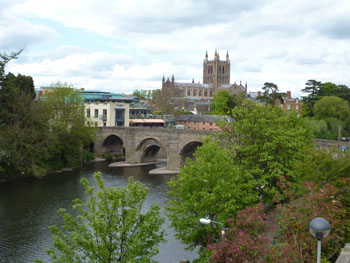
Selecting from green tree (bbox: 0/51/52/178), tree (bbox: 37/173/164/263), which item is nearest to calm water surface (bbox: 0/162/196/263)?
green tree (bbox: 0/51/52/178)

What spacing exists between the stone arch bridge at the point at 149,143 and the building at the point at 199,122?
2518 centimetres

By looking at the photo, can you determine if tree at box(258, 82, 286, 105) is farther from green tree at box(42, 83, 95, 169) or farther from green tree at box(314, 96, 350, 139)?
→ green tree at box(42, 83, 95, 169)

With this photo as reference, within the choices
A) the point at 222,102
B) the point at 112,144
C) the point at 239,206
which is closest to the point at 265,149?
the point at 239,206

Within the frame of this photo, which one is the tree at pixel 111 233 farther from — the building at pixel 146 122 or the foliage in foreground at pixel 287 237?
the building at pixel 146 122

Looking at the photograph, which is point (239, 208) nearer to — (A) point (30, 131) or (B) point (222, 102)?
(A) point (30, 131)

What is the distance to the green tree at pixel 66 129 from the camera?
64.4m

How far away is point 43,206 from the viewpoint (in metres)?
43.2

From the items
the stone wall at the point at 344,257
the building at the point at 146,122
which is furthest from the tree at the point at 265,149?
the building at the point at 146,122

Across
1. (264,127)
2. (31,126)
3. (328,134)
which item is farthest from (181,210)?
(328,134)

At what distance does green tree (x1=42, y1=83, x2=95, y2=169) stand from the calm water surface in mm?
3080

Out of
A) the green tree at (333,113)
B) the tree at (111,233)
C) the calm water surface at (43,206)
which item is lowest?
the calm water surface at (43,206)

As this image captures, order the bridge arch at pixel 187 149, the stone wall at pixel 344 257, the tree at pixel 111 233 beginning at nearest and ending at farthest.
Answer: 1. the stone wall at pixel 344 257
2. the tree at pixel 111 233
3. the bridge arch at pixel 187 149

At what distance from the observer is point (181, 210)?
24.5m

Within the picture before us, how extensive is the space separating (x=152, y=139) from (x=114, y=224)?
56.3m
